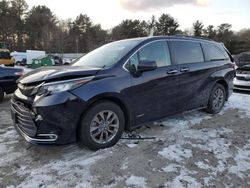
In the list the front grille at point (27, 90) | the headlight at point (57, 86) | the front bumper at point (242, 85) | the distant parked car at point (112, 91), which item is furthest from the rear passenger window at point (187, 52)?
the front bumper at point (242, 85)

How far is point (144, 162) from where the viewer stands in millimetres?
3613

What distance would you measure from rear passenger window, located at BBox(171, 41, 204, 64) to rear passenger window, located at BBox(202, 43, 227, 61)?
193 millimetres

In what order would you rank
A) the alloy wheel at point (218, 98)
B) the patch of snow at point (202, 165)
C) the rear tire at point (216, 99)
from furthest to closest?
the alloy wheel at point (218, 98), the rear tire at point (216, 99), the patch of snow at point (202, 165)

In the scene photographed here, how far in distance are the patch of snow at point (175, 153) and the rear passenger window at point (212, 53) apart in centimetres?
237

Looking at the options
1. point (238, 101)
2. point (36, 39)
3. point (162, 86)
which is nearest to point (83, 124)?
point (162, 86)

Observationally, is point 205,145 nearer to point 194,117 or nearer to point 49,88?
point 194,117

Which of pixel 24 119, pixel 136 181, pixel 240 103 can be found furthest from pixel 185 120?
pixel 24 119

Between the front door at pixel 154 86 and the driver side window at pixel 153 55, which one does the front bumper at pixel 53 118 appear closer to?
the front door at pixel 154 86

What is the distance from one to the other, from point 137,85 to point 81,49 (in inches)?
2165

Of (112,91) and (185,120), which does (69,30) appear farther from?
(112,91)

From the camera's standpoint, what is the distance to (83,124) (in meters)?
3.62

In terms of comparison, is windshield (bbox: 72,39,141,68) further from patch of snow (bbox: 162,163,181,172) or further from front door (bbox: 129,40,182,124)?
patch of snow (bbox: 162,163,181,172)

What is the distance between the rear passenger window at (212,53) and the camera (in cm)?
564

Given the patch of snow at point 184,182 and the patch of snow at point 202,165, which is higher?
the patch of snow at point 202,165
